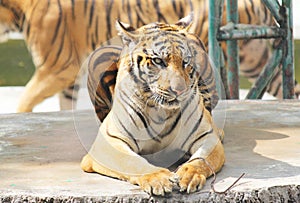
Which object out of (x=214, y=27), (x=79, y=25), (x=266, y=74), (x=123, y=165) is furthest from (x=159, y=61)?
(x=79, y=25)

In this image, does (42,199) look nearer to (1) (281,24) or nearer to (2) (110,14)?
(1) (281,24)

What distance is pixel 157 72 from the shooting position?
6.54 feet

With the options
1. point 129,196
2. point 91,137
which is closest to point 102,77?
point 91,137

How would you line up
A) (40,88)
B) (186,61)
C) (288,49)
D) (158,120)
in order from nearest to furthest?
(186,61), (158,120), (288,49), (40,88)

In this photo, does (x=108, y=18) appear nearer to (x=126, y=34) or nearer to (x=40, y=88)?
(x=40, y=88)

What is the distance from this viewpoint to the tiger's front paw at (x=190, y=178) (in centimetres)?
191

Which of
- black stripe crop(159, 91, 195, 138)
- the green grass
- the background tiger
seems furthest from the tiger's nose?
the green grass

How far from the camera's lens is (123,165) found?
80.7 inches

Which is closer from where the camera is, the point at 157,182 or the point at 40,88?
the point at 157,182

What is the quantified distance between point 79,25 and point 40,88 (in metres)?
0.73

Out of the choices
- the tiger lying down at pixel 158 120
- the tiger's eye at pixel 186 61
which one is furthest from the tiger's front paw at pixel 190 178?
the tiger's eye at pixel 186 61

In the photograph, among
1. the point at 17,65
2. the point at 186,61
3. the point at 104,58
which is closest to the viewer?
the point at 186,61

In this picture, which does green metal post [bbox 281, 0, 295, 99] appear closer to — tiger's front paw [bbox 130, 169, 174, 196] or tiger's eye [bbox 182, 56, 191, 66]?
tiger's eye [bbox 182, 56, 191, 66]

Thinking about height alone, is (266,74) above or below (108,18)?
above
